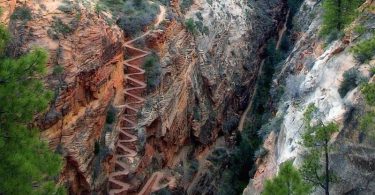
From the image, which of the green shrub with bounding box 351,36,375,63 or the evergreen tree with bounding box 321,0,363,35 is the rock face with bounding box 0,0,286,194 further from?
the green shrub with bounding box 351,36,375,63

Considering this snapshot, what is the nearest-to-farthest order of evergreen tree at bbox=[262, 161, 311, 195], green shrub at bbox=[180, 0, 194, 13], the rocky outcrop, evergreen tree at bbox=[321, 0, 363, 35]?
evergreen tree at bbox=[262, 161, 311, 195], evergreen tree at bbox=[321, 0, 363, 35], the rocky outcrop, green shrub at bbox=[180, 0, 194, 13]

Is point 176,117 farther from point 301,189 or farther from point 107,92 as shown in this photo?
point 301,189

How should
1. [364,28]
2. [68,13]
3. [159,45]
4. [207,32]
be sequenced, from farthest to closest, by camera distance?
[207,32], [159,45], [68,13], [364,28]

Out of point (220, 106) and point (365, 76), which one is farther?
point (220, 106)

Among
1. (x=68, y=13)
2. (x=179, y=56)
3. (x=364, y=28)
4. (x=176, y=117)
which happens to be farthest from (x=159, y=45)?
(x=364, y=28)

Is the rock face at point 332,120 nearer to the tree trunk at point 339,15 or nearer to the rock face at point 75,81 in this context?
the tree trunk at point 339,15

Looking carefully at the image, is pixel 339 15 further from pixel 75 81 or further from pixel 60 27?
pixel 60 27

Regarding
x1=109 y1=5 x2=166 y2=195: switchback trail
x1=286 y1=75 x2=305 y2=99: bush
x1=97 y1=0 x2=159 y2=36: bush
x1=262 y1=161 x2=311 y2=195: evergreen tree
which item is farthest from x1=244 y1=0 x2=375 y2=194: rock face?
x1=97 y1=0 x2=159 y2=36: bush
